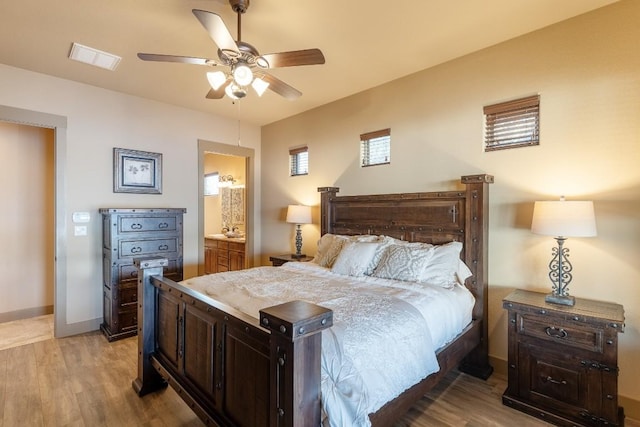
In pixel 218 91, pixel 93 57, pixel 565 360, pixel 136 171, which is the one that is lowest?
pixel 565 360

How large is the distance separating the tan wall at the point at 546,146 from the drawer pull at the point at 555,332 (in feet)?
1.63

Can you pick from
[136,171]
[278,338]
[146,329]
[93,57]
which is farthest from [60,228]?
[278,338]

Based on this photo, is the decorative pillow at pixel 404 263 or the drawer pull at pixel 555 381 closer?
the drawer pull at pixel 555 381

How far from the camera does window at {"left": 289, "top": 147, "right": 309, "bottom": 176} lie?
185 inches

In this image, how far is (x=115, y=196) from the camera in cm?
392

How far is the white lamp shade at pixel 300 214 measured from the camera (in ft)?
14.3

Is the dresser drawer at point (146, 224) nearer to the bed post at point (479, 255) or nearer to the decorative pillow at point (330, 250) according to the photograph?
the decorative pillow at point (330, 250)

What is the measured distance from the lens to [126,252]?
11.6 ft

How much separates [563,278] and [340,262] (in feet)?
5.87

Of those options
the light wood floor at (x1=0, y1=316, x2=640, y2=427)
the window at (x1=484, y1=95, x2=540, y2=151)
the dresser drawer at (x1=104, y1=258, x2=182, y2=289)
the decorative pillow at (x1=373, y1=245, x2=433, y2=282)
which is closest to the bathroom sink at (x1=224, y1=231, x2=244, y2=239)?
the dresser drawer at (x1=104, y1=258, x2=182, y2=289)

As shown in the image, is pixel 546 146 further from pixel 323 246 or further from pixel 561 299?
pixel 323 246

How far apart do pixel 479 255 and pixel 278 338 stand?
2208 mm

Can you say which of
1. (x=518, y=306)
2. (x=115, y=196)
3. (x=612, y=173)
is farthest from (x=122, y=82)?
(x=612, y=173)

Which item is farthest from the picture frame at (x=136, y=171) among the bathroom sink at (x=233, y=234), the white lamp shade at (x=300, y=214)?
the bathroom sink at (x=233, y=234)
